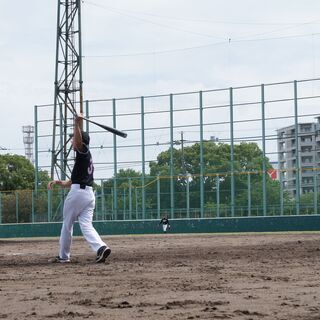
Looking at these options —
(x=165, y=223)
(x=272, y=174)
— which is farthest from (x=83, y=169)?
(x=272, y=174)

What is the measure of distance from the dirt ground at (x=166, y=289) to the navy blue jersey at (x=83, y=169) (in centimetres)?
122

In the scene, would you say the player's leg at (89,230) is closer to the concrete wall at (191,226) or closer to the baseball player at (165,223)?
the concrete wall at (191,226)

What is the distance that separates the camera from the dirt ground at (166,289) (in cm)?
669

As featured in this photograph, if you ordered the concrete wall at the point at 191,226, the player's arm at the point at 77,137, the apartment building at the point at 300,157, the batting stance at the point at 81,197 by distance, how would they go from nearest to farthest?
1. the player's arm at the point at 77,137
2. the batting stance at the point at 81,197
3. the concrete wall at the point at 191,226
4. the apartment building at the point at 300,157

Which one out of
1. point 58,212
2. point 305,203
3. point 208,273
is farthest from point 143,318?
point 58,212

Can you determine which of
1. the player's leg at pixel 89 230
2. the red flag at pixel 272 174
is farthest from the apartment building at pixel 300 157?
the player's leg at pixel 89 230

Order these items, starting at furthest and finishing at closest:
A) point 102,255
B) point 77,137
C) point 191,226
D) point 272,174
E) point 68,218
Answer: point 272,174
point 191,226
point 68,218
point 77,137
point 102,255

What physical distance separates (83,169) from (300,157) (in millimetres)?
38422

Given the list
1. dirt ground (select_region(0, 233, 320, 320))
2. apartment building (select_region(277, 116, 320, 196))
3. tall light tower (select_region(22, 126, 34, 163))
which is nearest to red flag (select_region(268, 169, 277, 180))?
apartment building (select_region(277, 116, 320, 196))

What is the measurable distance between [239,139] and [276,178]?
4.09 meters

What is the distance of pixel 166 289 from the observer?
8273 millimetres

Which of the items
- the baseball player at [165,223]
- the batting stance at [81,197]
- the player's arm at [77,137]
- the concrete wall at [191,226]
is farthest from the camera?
the baseball player at [165,223]

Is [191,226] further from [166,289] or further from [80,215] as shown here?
[166,289]

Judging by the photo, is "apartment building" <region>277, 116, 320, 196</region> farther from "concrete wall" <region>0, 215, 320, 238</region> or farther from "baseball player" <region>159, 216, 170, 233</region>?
"baseball player" <region>159, 216, 170, 233</region>
